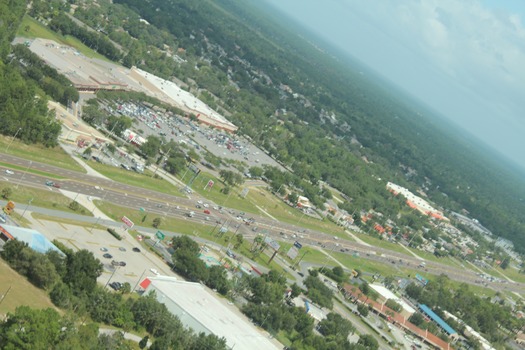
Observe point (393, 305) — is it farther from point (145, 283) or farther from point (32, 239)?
point (32, 239)

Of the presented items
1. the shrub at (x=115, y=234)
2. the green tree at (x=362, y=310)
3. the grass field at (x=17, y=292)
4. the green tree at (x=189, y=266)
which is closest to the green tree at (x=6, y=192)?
the shrub at (x=115, y=234)

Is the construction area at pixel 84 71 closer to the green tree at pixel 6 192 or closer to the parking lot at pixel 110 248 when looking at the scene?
the green tree at pixel 6 192

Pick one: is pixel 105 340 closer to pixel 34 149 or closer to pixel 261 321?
pixel 261 321

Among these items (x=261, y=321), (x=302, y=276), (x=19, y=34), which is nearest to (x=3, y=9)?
(x=19, y=34)

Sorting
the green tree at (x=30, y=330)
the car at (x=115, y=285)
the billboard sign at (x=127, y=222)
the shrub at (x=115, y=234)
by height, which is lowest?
the shrub at (x=115, y=234)

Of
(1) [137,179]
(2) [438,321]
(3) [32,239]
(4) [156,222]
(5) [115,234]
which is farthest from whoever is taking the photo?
(2) [438,321]

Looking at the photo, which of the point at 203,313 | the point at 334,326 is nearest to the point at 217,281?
the point at 203,313
